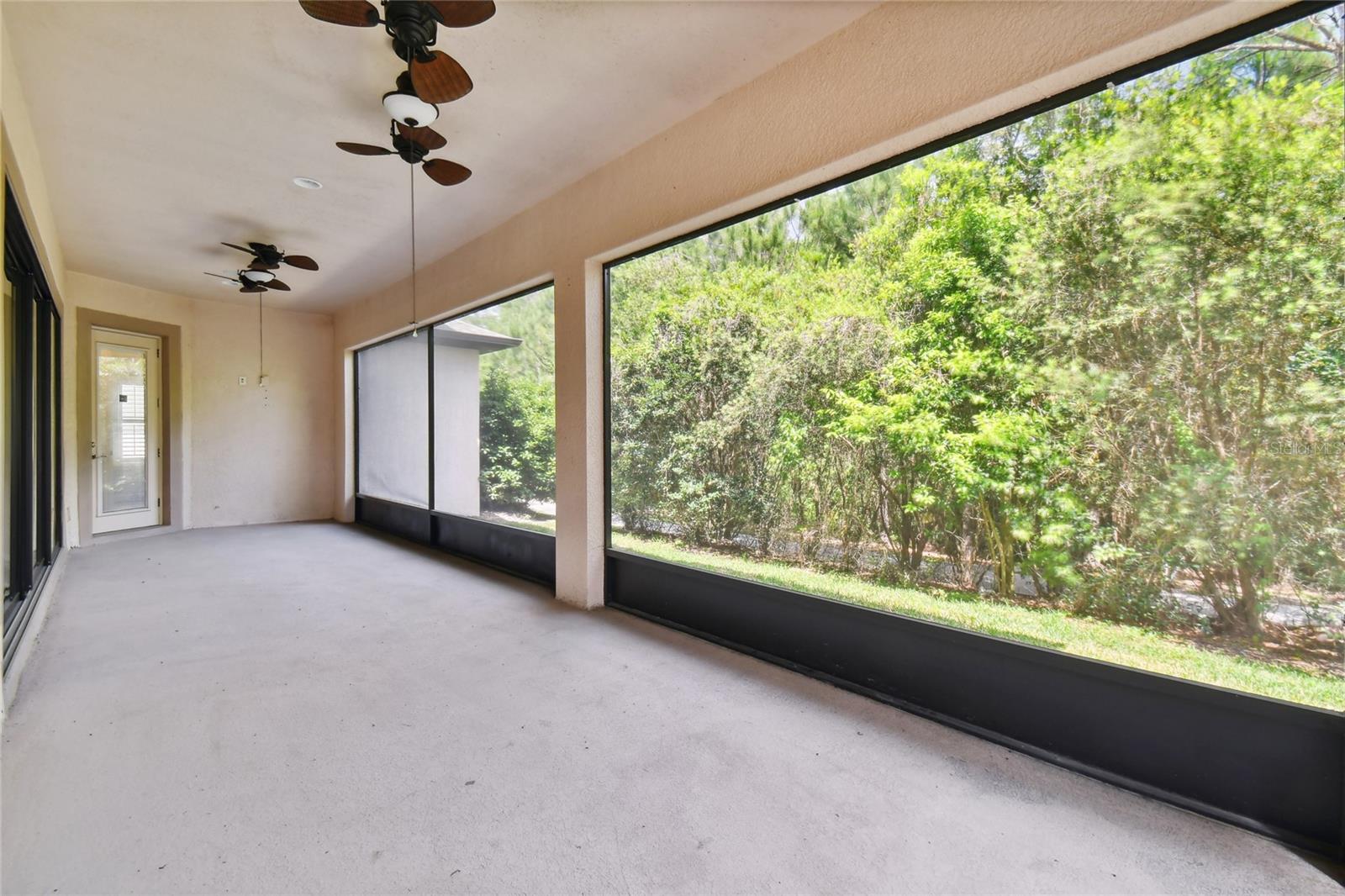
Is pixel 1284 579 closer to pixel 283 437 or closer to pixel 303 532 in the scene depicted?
pixel 303 532

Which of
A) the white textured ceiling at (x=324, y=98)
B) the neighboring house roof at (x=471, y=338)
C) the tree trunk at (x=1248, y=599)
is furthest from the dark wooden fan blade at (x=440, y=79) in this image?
the tree trunk at (x=1248, y=599)

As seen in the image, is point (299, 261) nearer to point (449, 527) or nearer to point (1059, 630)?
point (449, 527)

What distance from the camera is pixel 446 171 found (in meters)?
3.02

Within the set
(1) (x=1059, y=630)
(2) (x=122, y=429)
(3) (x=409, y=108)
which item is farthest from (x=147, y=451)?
(1) (x=1059, y=630)

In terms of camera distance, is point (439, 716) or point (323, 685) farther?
point (323, 685)

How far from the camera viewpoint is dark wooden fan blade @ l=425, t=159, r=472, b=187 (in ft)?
9.73

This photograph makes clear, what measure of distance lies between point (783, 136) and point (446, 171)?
1.79 m

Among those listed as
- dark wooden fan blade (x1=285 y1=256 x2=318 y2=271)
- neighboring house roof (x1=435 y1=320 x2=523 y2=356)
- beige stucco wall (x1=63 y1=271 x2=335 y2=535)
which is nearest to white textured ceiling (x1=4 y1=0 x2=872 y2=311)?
dark wooden fan blade (x1=285 y1=256 x2=318 y2=271)

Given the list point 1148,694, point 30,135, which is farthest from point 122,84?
point 1148,694

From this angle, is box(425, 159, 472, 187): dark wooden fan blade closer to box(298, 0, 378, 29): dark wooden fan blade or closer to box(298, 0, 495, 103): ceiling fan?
box(298, 0, 495, 103): ceiling fan

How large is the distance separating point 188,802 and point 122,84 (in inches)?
128

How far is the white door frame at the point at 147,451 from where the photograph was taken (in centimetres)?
616

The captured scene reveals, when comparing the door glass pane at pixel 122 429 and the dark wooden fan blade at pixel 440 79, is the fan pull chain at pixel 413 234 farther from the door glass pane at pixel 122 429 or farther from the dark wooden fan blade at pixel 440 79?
the door glass pane at pixel 122 429

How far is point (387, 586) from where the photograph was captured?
4332 millimetres
